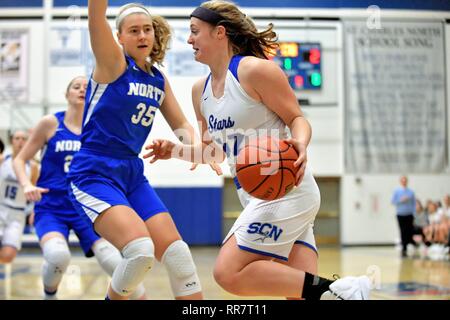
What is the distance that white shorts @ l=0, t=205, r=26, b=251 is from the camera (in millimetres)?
6105

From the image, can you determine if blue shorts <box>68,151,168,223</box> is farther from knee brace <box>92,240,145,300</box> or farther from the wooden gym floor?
the wooden gym floor

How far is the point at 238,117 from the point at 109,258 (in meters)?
1.93

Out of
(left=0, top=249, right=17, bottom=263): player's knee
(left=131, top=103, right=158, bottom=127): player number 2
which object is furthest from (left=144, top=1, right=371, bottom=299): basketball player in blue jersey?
(left=0, top=249, right=17, bottom=263): player's knee

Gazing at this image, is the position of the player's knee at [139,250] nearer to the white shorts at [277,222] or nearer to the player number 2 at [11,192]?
the white shorts at [277,222]

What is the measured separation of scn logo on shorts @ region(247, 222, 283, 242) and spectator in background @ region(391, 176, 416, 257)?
8.61 meters

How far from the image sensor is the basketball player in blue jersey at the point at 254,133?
2.87 metres

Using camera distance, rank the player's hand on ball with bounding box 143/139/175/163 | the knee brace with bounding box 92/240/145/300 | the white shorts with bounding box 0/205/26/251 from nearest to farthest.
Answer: the player's hand on ball with bounding box 143/139/175/163
the knee brace with bounding box 92/240/145/300
the white shorts with bounding box 0/205/26/251

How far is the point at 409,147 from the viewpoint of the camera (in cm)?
1197

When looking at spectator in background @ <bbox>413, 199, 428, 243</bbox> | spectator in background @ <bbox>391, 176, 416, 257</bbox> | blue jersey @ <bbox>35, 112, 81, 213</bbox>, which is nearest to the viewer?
blue jersey @ <bbox>35, 112, 81, 213</bbox>

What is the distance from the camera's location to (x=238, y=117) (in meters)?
2.95

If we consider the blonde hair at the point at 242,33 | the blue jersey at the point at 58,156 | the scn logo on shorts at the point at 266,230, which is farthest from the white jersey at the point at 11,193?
the scn logo on shorts at the point at 266,230

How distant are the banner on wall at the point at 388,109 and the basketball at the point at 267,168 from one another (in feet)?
29.4

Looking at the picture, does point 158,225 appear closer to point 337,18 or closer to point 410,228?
point 410,228

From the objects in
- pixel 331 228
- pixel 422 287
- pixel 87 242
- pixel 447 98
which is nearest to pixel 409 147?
pixel 447 98
